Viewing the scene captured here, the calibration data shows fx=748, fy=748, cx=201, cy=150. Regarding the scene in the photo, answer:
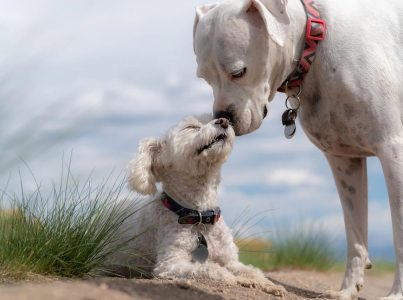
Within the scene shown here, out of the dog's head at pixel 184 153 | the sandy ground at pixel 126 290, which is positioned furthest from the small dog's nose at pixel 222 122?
the sandy ground at pixel 126 290

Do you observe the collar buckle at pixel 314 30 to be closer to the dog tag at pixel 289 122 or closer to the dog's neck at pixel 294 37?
the dog's neck at pixel 294 37

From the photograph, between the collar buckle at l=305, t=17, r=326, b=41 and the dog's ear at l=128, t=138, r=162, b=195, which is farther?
the collar buckle at l=305, t=17, r=326, b=41

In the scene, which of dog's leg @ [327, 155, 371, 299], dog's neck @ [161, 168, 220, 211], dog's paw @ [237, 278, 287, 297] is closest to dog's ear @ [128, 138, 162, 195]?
dog's neck @ [161, 168, 220, 211]

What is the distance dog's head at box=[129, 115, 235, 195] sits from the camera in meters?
5.39

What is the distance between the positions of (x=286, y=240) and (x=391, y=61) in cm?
517

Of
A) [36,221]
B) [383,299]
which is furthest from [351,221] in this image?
[36,221]

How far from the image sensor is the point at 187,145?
5.43m

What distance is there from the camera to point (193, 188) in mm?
5672

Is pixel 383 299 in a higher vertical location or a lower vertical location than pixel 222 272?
lower

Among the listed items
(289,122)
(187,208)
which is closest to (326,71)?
(289,122)

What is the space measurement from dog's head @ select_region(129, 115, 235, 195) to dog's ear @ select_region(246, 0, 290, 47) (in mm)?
741

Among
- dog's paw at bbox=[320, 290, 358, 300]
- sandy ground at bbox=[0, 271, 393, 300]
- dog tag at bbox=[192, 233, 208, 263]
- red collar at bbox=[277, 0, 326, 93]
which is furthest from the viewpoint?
dog's paw at bbox=[320, 290, 358, 300]

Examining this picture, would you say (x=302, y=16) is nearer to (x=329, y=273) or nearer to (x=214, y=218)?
(x=214, y=218)

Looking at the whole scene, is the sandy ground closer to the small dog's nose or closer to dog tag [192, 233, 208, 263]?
dog tag [192, 233, 208, 263]
